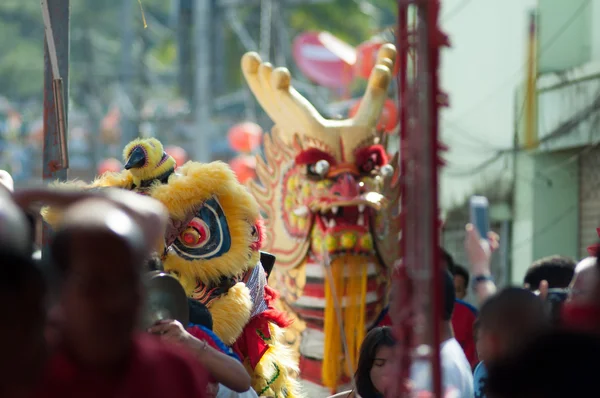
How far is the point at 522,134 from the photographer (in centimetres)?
1133

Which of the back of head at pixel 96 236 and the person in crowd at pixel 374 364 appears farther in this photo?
the person in crowd at pixel 374 364

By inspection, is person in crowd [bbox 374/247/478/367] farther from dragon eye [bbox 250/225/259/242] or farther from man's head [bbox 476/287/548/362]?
man's head [bbox 476/287/548/362]

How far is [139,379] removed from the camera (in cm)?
208

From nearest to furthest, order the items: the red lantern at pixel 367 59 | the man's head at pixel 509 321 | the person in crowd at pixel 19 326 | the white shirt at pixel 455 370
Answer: the person in crowd at pixel 19 326
the man's head at pixel 509 321
the white shirt at pixel 455 370
the red lantern at pixel 367 59

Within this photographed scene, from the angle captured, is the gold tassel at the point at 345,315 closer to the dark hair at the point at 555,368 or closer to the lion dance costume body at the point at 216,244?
the lion dance costume body at the point at 216,244

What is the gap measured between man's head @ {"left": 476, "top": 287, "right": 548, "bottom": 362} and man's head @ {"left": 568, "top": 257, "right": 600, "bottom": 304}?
12 centimetres

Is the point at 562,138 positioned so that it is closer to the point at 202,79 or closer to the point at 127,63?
the point at 202,79

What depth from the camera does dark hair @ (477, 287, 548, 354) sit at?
2.41 meters

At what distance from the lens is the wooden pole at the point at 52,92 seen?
13.7ft

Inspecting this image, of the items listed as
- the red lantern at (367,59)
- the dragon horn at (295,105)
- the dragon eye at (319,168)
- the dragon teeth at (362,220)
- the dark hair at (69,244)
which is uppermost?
the red lantern at (367,59)

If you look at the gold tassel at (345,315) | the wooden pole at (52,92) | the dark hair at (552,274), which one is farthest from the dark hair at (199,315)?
the gold tassel at (345,315)

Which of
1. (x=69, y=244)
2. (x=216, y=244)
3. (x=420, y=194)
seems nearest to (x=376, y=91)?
(x=216, y=244)

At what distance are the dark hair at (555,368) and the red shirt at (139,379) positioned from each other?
0.62 metres

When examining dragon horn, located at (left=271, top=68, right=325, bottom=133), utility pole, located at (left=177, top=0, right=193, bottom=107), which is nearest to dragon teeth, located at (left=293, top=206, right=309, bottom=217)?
dragon horn, located at (left=271, top=68, right=325, bottom=133)
